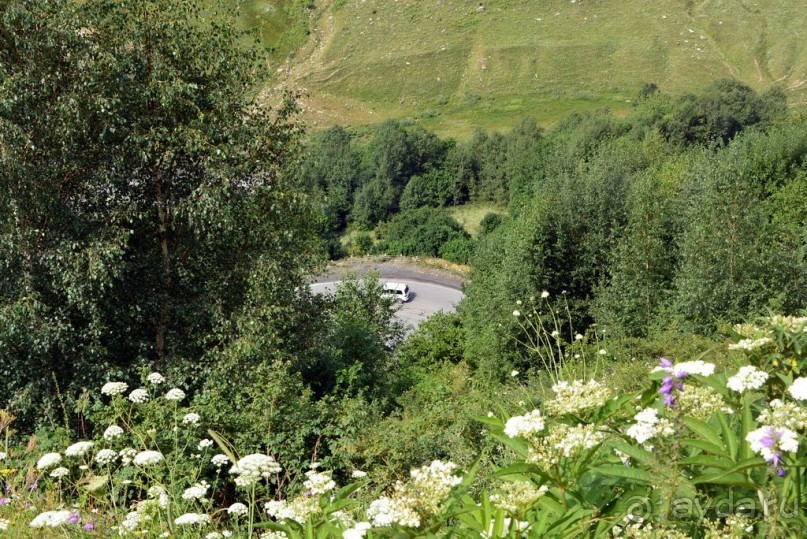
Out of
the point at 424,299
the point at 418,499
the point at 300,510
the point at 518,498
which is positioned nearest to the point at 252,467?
the point at 300,510

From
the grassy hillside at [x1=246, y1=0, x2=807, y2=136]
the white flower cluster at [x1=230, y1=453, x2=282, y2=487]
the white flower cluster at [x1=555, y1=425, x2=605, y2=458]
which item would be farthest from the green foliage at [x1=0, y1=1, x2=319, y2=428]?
the grassy hillside at [x1=246, y1=0, x2=807, y2=136]

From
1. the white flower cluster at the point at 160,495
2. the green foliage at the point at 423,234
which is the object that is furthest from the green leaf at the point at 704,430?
the green foliage at the point at 423,234

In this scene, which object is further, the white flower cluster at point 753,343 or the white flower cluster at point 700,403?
the white flower cluster at point 753,343

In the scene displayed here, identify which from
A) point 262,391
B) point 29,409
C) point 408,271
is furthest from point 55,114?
point 408,271

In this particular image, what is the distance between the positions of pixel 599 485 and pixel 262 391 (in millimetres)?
8236

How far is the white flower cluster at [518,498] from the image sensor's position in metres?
2.35

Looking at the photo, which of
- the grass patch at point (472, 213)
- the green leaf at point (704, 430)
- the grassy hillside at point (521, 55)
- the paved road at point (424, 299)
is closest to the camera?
the green leaf at point (704, 430)

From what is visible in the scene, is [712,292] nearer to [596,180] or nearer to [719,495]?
[596,180]

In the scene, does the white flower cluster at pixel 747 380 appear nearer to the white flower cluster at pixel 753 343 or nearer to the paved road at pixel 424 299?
the white flower cluster at pixel 753 343

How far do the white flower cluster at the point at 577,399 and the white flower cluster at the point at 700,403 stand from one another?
12.3 inches

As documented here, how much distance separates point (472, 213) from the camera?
225 ft

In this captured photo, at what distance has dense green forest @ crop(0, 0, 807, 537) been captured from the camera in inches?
101

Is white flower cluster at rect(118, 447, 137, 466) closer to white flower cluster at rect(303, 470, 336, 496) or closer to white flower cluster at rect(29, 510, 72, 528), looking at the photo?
white flower cluster at rect(29, 510, 72, 528)

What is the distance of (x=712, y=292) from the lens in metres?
17.0
